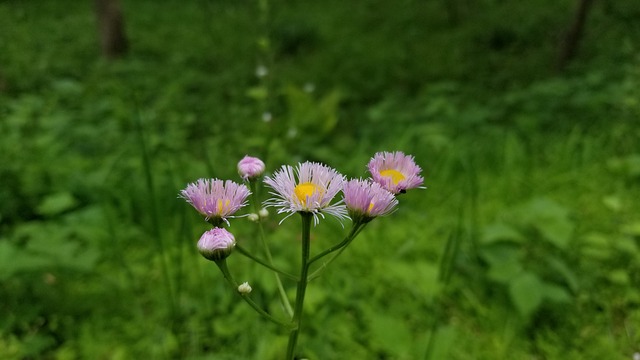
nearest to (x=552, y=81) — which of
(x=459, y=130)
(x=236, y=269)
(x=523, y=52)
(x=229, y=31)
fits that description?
(x=459, y=130)

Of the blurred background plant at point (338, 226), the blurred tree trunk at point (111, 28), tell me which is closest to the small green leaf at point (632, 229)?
the blurred background plant at point (338, 226)

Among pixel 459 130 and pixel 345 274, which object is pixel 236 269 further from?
pixel 459 130

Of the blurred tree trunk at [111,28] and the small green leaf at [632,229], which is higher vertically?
the blurred tree trunk at [111,28]

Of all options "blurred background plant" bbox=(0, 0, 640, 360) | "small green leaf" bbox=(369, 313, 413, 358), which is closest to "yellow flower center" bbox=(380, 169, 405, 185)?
"blurred background plant" bbox=(0, 0, 640, 360)

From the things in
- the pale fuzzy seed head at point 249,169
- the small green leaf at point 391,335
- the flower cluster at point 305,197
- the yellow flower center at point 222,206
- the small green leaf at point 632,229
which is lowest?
the small green leaf at point 391,335

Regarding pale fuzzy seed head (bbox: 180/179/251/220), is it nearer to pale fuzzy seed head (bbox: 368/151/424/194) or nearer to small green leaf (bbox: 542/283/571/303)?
pale fuzzy seed head (bbox: 368/151/424/194)

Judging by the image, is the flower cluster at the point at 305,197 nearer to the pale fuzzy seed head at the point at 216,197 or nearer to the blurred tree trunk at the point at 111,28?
the pale fuzzy seed head at the point at 216,197
